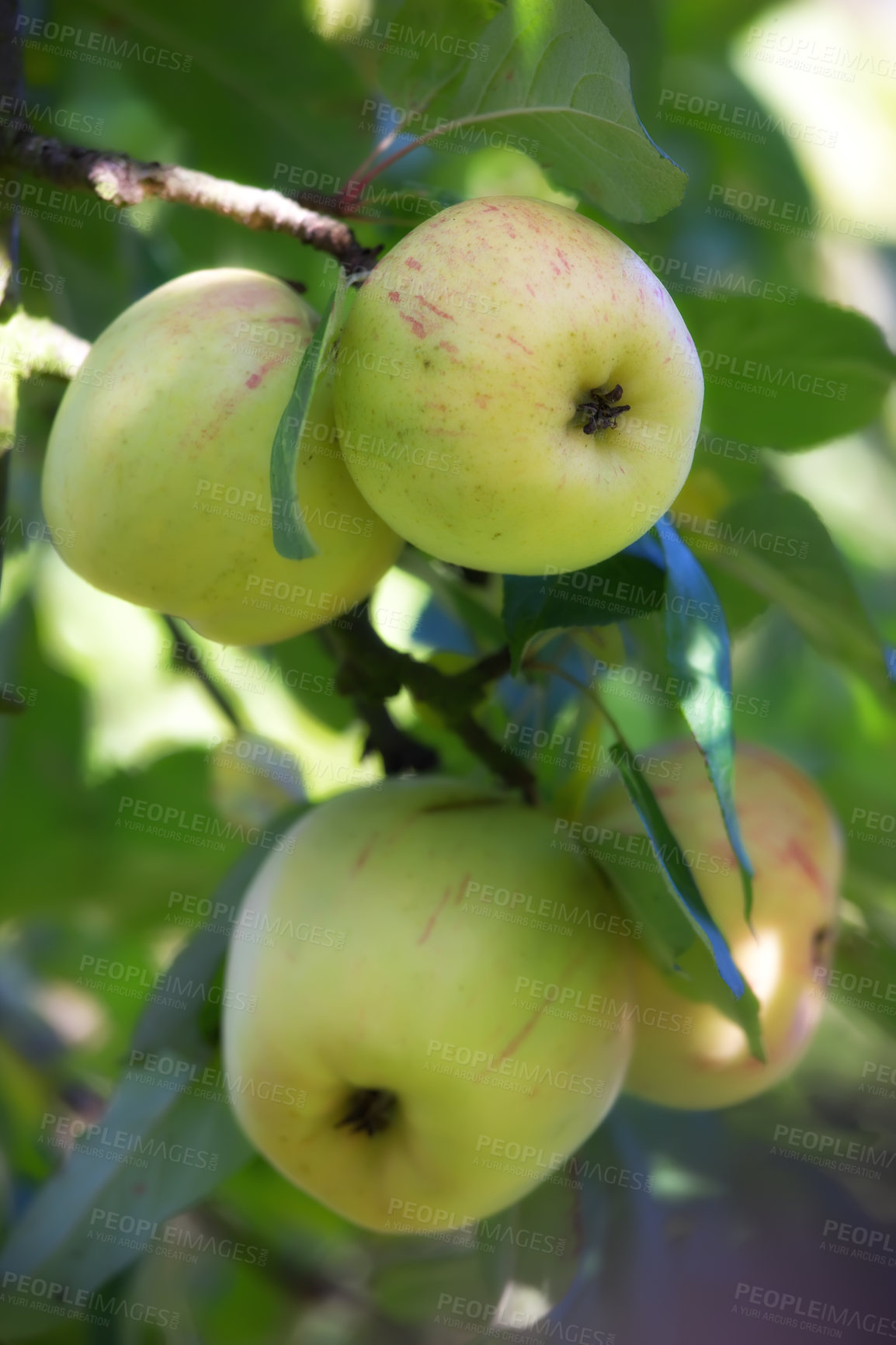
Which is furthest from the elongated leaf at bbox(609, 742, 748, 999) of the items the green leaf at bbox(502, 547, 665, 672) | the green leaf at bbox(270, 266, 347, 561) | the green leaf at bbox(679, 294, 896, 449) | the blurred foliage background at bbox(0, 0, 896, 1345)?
the green leaf at bbox(679, 294, 896, 449)

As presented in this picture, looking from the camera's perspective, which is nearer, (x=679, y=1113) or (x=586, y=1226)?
(x=586, y=1226)

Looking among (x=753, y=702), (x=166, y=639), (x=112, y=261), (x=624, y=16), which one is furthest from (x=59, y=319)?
(x=753, y=702)

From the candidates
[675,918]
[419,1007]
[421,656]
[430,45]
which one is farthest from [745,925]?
[430,45]

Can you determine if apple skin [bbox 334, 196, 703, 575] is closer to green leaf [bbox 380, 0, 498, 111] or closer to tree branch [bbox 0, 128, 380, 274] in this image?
tree branch [bbox 0, 128, 380, 274]

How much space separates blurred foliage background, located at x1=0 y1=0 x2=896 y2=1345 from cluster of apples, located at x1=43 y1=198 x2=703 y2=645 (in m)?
0.14

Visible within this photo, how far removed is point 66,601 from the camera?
196 cm

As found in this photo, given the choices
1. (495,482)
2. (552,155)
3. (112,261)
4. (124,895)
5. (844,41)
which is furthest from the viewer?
(844,41)

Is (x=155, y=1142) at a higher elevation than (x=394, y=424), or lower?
lower

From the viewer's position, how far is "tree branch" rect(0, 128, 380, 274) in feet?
2.90

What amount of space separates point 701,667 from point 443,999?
362 mm

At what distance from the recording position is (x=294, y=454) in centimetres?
70

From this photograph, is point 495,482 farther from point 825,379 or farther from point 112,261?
point 112,261

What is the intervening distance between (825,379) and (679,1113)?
3.77 feet

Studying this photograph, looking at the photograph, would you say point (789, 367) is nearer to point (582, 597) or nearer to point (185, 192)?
point (582, 597)
